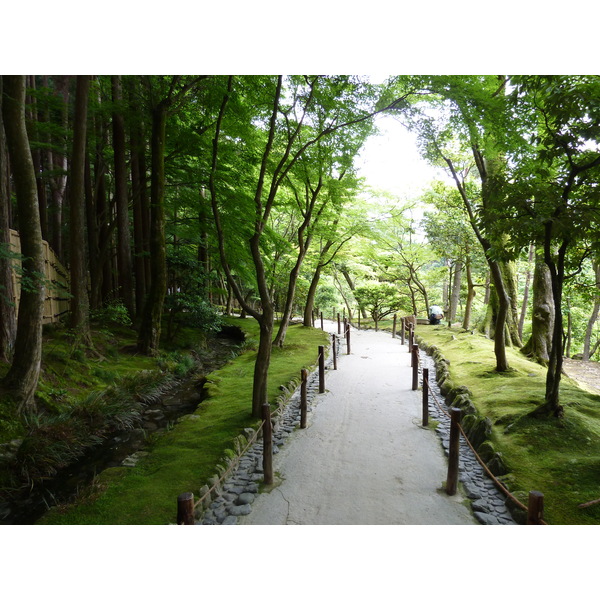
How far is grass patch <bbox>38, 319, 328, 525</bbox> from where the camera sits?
3.15 meters

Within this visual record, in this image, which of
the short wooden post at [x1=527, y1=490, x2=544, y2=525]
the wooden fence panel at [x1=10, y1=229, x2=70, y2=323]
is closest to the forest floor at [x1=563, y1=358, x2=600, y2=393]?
the short wooden post at [x1=527, y1=490, x2=544, y2=525]

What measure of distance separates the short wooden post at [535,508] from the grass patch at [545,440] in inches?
33.3

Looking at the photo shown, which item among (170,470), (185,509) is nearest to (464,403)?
(170,470)

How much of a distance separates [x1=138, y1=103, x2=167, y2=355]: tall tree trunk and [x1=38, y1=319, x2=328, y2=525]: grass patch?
2.36m

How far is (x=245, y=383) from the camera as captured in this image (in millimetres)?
7207

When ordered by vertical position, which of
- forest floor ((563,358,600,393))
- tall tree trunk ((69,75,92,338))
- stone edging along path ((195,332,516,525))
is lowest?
forest floor ((563,358,600,393))

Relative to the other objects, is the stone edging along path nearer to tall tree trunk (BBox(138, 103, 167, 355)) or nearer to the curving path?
the curving path

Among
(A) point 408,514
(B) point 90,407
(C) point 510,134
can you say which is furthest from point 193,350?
(C) point 510,134

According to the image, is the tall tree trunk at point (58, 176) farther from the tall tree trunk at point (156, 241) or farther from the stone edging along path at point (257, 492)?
the stone edging along path at point (257, 492)

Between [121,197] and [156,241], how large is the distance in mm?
2272

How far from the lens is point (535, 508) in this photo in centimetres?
239

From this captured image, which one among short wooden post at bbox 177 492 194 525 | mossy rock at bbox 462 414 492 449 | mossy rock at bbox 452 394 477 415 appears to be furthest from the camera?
mossy rock at bbox 452 394 477 415

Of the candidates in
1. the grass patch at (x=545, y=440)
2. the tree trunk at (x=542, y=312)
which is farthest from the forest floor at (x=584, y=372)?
the grass patch at (x=545, y=440)

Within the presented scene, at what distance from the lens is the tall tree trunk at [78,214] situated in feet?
23.3
